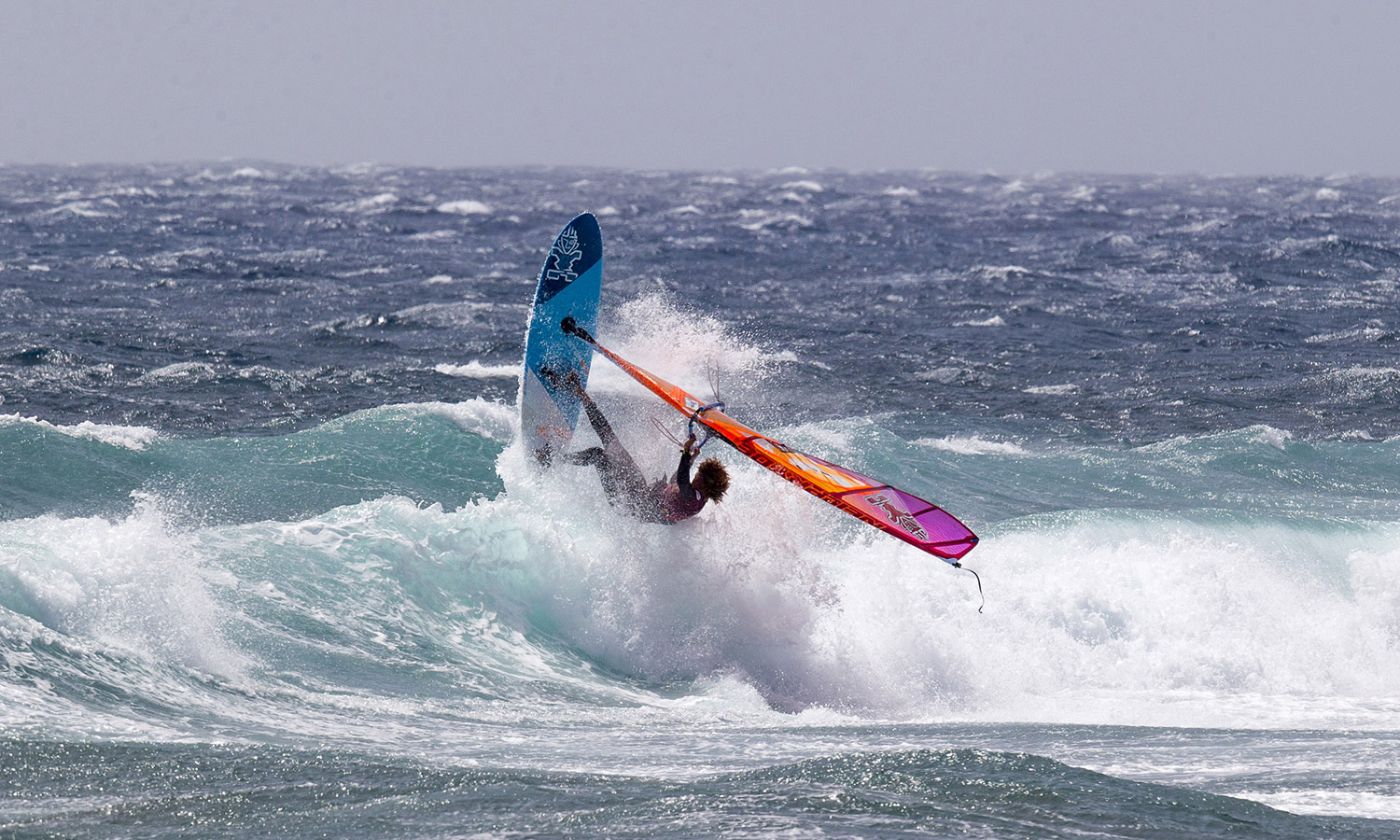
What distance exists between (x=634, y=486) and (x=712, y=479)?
0.90 meters

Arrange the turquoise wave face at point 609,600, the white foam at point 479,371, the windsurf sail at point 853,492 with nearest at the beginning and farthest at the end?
the turquoise wave face at point 609,600 → the windsurf sail at point 853,492 → the white foam at point 479,371

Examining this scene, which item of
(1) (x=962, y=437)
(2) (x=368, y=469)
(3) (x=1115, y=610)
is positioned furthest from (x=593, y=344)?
(1) (x=962, y=437)

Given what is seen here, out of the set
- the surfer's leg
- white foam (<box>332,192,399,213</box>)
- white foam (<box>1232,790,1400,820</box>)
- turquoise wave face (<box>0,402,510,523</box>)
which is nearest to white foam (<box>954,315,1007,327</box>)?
turquoise wave face (<box>0,402,510,523</box>)

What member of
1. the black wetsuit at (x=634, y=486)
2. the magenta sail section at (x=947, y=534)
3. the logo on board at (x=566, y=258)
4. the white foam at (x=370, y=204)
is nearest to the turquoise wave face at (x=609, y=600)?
the black wetsuit at (x=634, y=486)

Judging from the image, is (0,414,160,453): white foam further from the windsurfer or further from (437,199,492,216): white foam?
(437,199,492,216): white foam

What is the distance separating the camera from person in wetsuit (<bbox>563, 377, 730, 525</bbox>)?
32.4 feet

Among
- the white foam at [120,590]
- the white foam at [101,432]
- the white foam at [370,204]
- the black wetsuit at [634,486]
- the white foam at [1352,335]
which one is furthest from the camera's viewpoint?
the white foam at [370,204]

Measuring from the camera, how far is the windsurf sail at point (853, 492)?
8406 mm

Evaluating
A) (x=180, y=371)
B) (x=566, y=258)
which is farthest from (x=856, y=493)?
(x=180, y=371)

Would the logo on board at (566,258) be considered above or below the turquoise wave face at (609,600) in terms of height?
above

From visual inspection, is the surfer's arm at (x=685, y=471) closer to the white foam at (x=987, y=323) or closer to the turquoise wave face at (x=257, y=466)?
the turquoise wave face at (x=257, y=466)

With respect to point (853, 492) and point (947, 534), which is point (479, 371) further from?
point (947, 534)

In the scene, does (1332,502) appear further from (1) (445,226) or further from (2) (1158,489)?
(1) (445,226)

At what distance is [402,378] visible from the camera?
18141mm
